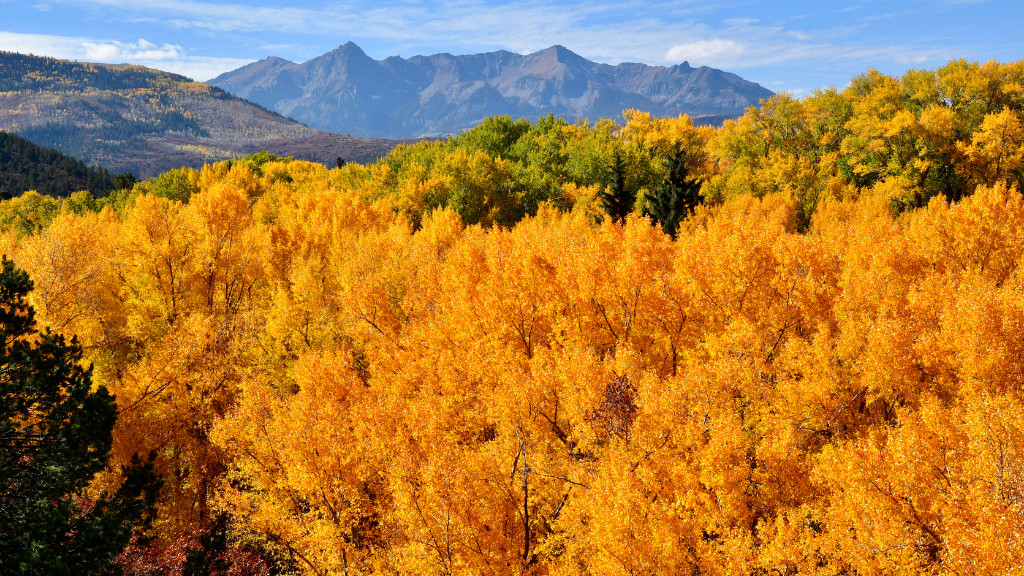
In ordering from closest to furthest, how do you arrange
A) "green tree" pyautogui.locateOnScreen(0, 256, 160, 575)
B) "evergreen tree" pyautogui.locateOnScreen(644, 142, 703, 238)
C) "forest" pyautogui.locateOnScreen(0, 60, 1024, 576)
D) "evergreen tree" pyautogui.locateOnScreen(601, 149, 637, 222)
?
1. "green tree" pyautogui.locateOnScreen(0, 256, 160, 575)
2. "forest" pyautogui.locateOnScreen(0, 60, 1024, 576)
3. "evergreen tree" pyautogui.locateOnScreen(644, 142, 703, 238)
4. "evergreen tree" pyautogui.locateOnScreen(601, 149, 637, 222)

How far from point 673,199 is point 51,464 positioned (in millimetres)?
56838

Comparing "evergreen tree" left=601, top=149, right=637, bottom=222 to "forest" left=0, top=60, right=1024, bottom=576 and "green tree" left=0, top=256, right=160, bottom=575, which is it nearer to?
"forest" left=0, top=60, right=1024, bottom=576

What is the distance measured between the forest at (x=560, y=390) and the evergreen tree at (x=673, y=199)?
363 mm

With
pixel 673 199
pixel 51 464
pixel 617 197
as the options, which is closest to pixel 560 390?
pixel 51 464

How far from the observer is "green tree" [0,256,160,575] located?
48.0 ft

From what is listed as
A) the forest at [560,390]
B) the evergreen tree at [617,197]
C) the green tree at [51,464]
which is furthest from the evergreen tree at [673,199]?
the green tree at [51,464]

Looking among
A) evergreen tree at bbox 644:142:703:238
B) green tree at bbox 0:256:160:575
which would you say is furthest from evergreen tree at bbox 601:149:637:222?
green tree at bbox 0:256:160:575

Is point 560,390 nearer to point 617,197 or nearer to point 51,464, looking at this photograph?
point 51,464

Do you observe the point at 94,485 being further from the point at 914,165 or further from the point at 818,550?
the point at 914,165

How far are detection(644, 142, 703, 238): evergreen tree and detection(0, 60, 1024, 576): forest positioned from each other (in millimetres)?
363

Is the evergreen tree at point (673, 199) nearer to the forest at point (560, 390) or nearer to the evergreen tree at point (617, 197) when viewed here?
the forest at point (560, 390)

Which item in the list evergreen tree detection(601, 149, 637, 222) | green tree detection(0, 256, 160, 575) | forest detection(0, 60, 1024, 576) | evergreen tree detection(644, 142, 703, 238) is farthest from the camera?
evergreen tree detection(601, 149, 637, 222)

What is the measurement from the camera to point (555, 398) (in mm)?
30578

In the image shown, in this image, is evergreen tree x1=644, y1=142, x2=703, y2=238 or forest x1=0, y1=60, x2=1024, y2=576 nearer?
forest x1=0, y1=60, x2=1024, y2=576
